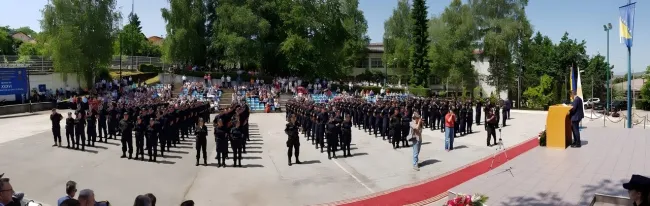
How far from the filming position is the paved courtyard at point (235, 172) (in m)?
10.1

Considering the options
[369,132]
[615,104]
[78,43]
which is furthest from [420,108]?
[78,43]

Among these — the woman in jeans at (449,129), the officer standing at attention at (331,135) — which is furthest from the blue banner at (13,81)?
the woman in jeans at (449,129)

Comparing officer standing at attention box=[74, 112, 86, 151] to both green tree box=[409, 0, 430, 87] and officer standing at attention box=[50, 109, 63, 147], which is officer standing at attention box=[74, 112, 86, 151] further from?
green tree box=[409, 0, 430, 87]

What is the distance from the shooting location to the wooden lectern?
12703 mm

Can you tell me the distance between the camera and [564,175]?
9.50 meters

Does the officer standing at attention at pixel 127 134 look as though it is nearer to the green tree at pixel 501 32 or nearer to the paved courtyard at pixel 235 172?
the paved courtyard at pixel 235 172

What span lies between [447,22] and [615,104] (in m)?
16.4

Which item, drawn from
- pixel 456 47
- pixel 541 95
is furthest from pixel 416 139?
pixel 456 47

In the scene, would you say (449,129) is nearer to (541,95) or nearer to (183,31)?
(541,95)

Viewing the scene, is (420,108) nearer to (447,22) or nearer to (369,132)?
(369,132)

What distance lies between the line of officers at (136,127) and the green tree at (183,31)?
80.6 ft

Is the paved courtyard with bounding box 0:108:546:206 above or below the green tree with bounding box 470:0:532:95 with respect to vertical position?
below

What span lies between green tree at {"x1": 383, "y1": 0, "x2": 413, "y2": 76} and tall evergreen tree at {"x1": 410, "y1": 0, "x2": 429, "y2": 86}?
20.5ft

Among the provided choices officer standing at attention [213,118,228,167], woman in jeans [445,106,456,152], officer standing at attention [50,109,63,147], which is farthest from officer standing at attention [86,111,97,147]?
woman in jeans [445,106,456,152]
